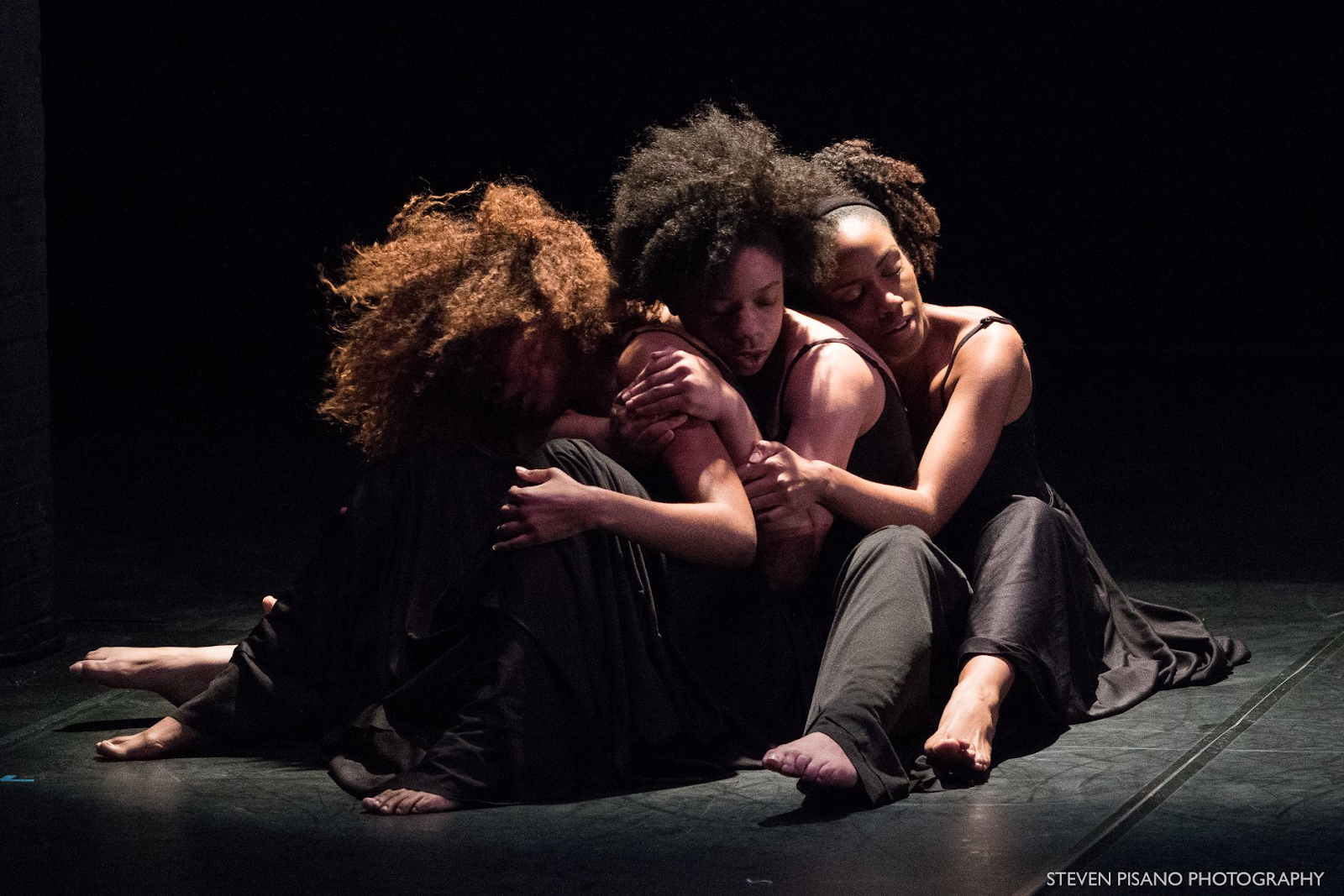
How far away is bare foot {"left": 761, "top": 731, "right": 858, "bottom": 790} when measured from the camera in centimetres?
252

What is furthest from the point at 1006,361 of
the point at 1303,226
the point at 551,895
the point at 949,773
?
the point at 1303,226

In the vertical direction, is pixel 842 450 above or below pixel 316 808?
above

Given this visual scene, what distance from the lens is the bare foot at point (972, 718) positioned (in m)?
2.69

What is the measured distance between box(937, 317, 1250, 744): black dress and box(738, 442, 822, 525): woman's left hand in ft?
1.19

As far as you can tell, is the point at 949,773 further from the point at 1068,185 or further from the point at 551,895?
the point at 1068,185

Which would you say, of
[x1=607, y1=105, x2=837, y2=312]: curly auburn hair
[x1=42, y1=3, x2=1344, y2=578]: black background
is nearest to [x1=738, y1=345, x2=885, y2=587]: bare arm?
[x1=607, y1=105, x2=837, y2=312]: curly auburn hair

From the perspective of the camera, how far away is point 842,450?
3.07m

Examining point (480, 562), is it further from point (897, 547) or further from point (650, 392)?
point (897, 547)

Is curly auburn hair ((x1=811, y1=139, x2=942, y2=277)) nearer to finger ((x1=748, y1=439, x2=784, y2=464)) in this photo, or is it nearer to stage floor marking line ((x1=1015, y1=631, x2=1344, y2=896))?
finger ((x1=748, y1=439, x2=784, y2=464))

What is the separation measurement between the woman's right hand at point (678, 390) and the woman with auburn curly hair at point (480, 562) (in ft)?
0.13

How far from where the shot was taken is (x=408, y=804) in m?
2.62

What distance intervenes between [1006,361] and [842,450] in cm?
45

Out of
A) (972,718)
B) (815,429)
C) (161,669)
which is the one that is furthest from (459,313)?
(972,718)

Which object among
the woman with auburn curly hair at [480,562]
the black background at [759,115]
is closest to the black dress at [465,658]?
the woman with auburn curly hair at [480,562]
